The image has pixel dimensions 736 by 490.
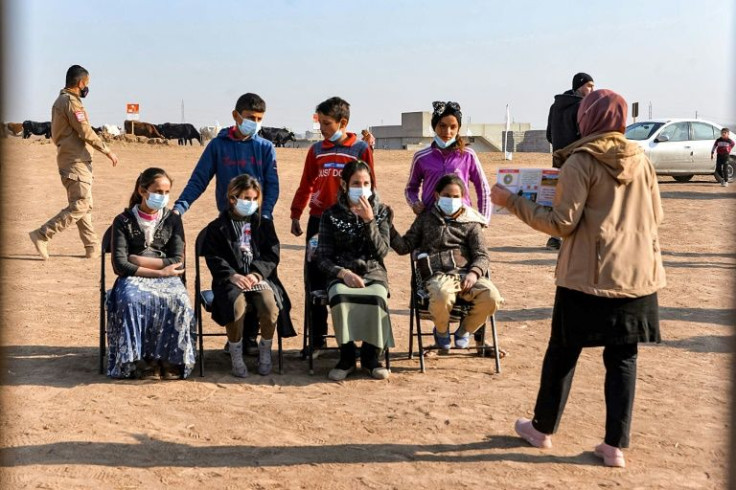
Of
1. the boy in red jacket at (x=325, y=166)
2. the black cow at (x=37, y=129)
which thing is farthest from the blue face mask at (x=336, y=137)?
the black cow at (x=37, y=129)

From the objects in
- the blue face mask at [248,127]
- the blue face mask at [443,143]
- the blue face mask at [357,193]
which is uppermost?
the blue face mask at [248,127]

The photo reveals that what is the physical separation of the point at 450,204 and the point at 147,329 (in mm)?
2429

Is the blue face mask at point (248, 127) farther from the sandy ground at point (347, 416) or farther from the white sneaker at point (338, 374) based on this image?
the white sneaker at point (338, 374)

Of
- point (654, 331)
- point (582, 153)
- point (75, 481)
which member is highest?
point (582, 153)

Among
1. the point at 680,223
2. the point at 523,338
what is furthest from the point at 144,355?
the point at 680,223

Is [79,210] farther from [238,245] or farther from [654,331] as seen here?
[654,331]

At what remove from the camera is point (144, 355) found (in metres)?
6.27

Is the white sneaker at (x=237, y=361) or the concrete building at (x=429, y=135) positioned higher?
the concrete building at (x=429, y=135)

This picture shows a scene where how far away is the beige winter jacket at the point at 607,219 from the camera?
179 inches

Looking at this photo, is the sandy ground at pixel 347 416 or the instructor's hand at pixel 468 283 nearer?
the sandy ground at pixel 347 416

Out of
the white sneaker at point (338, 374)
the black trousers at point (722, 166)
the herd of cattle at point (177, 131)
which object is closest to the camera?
the white sneaker at point (338, 374)

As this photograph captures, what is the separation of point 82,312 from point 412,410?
406cm

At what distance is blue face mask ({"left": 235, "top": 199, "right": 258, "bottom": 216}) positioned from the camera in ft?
21.4

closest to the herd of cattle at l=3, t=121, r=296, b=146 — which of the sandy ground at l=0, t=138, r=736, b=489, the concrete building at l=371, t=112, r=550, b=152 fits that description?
the concrete building at l=371, t=112, r=550, b=152
